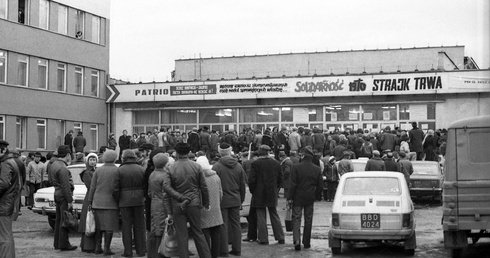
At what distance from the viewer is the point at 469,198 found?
13.1 metres

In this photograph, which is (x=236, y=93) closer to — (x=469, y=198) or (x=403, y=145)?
(x=403, y=145)

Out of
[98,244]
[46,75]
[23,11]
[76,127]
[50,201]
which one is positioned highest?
[23,11]

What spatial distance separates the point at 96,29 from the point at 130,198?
3203 cm

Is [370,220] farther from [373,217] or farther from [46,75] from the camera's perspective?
[46,75]

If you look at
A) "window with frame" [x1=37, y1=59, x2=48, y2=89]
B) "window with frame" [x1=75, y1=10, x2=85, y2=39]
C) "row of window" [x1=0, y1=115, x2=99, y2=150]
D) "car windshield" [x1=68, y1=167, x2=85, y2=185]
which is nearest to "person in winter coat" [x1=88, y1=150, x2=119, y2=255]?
"car windshield" [x1=68, y1=167, x2=85, y2=185]

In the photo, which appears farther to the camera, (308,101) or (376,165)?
(308,101)

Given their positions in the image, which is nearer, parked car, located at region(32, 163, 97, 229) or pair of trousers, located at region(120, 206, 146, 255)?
pair of trousers, located at region(120, 206, 146, 255)

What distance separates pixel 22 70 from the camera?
3825cm

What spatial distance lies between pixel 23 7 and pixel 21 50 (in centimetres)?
227

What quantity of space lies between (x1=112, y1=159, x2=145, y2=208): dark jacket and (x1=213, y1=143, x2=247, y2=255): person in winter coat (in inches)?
59.8

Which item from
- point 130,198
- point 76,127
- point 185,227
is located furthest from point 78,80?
point 185,227

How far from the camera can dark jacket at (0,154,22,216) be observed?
11.3m

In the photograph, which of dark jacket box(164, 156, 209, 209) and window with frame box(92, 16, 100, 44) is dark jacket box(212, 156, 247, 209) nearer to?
dark jacket box(164, 156, 209, 209)

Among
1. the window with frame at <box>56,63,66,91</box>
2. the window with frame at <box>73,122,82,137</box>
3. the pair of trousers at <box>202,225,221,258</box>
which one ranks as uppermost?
the window with frame at <box>56,63,66,91</box>
